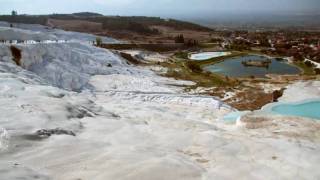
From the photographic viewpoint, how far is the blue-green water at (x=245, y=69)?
62.0 metres

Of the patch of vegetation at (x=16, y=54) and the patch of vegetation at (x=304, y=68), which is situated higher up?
the patch of vegetation at (x=16, y=54)

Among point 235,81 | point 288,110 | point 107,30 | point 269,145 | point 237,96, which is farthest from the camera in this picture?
point 107,30

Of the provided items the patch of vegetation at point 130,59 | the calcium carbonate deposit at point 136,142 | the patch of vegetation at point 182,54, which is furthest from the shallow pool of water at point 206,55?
the calcium carbonate deposit at point 136,142

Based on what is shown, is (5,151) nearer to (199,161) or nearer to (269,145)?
(199,161)

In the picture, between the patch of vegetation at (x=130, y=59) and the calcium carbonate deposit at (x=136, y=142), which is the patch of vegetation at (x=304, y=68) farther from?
the calcium carbonate deposit at (x=136, y=142)

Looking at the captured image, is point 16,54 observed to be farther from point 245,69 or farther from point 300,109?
point 245,69

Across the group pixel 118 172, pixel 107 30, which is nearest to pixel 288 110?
pixel 118 172

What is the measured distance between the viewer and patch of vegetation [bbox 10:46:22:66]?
33744 mm

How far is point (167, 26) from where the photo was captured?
160000 mm

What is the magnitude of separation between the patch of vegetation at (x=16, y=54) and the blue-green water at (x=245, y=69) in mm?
33116

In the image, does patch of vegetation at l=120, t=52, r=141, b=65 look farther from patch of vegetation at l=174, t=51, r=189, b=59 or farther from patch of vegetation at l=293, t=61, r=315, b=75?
patch of vegetation at l=293, t=61, r=315, b=75

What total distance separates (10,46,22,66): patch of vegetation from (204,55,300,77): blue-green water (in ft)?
109

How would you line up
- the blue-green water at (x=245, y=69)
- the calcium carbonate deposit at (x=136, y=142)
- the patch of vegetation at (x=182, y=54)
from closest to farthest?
1. the calcium carbonate deposit at (x=136, y=142)
2. the blue-green water at (x=245, y=69)
3. the patch of vegetation at (x=182, y=54)

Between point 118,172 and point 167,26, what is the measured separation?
14970cm
